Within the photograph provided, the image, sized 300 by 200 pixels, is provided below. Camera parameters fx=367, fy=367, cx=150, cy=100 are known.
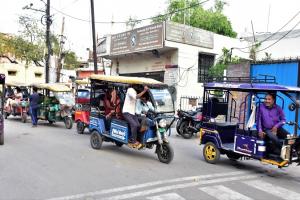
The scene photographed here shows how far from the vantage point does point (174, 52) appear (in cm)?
2072

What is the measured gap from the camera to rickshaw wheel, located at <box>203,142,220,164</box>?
9.22m

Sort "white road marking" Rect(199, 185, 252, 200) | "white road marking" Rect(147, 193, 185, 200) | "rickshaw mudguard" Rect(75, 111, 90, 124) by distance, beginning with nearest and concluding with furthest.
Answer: "white road marking" Rect(147, 193, 185, 200) < "white road marking" Rect(199, 185, 252, 200) < "rickshaw mudguard" Rect(75, 111, 90, 124)

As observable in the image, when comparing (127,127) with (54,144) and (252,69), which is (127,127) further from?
(252,69)

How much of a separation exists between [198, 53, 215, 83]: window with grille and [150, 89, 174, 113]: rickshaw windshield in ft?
40.0

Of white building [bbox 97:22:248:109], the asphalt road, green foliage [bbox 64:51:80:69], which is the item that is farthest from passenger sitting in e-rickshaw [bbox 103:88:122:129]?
green foliage [bbox 64:51:80:69]

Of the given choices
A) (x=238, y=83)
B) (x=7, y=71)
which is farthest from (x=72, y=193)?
(x=7, y=71)

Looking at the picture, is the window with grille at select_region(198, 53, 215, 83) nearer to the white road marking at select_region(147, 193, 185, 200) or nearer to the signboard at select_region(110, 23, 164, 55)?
the signboard at select_region(110, 23, 164, 55)

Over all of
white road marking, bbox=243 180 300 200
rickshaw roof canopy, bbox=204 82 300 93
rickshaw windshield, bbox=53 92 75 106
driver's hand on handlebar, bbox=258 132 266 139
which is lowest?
white road marking, bbox=243 180 300 200

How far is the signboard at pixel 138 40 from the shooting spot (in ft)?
65.9

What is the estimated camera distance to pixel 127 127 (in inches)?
381

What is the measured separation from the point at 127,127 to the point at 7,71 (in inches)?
1256

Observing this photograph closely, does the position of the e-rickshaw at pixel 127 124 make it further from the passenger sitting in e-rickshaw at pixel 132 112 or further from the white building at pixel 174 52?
the white building at pixel 174 52

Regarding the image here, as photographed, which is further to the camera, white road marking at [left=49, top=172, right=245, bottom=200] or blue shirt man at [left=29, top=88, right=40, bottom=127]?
blue shirt man at [left=29, top=88, right=40, bottom=127]

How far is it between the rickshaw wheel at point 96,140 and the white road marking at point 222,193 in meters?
4.56
